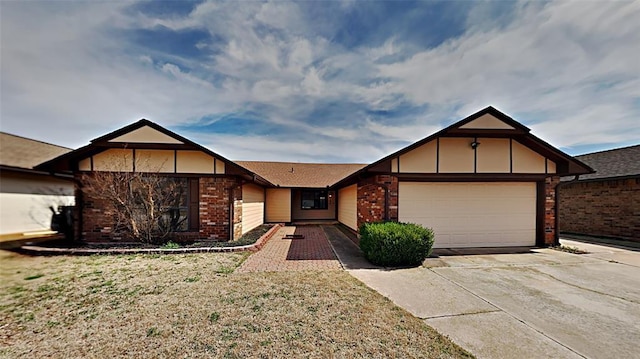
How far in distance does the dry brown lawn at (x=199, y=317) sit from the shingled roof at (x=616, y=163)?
13446 mm

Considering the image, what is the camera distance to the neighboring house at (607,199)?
1094 centimetres

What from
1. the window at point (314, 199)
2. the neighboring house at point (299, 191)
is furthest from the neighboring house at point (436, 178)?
the window at point (314, 199)

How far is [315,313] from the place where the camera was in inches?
158

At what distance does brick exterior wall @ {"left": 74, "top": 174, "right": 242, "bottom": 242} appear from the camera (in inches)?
354

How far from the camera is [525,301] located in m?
4.61

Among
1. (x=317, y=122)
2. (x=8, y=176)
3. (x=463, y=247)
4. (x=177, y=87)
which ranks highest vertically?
(x=317, y=122)

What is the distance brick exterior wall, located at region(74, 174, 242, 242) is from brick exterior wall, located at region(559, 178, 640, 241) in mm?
14176

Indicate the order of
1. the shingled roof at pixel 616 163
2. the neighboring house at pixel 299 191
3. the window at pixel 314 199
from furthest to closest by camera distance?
1. the window at pixel 314 199
2. the neighboring house at pixel 299 191
3. the shingled roof at pixel 616 163

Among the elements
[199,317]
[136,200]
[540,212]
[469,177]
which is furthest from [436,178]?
[136,200]

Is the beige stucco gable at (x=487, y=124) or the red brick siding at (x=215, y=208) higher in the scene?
the beige stucco gable at (x=487, y=124)

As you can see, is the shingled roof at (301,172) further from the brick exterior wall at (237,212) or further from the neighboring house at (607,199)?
the neighboring house at (607,199)

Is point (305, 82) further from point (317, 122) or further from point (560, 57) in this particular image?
point (560, 57)

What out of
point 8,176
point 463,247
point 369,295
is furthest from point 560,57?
point 8,176

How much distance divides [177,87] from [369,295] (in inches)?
261
